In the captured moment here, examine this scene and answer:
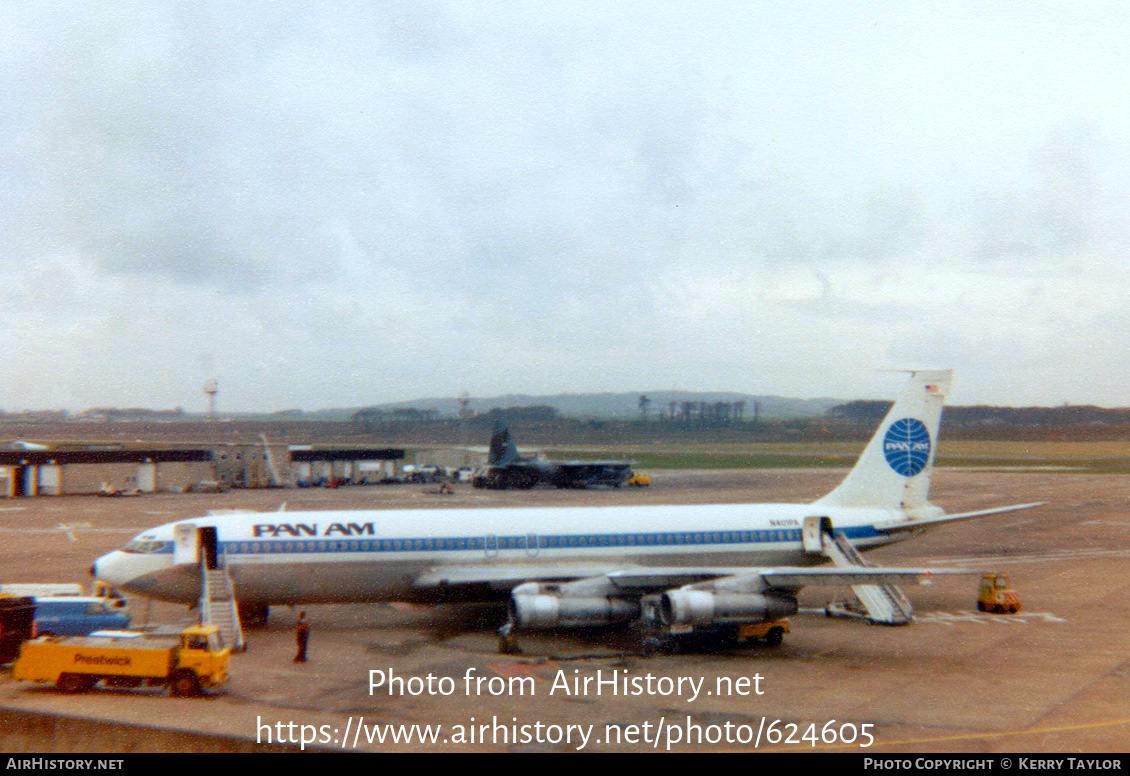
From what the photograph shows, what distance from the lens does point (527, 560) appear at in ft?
97.2

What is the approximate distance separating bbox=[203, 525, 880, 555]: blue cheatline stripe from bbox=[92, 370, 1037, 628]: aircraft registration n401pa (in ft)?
0.12

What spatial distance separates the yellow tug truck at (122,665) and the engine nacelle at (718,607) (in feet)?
41.0

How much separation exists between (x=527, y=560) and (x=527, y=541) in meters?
0.65

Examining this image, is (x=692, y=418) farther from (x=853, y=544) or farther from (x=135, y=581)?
(x=135, y=581)

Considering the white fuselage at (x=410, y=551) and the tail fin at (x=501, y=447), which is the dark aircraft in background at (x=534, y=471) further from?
the white fuselage at (x=410, y=551)

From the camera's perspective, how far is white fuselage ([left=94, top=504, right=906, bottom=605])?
1092 inches

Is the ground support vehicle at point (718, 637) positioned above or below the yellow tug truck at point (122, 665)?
below

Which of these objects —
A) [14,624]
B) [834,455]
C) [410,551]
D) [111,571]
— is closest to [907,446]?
[410,551]

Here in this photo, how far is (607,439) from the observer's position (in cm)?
15788

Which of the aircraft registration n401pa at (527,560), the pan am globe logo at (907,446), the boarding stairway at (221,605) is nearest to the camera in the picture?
the boarding stairway at (221,605)

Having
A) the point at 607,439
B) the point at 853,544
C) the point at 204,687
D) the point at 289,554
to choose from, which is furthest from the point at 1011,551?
the point at 607,439

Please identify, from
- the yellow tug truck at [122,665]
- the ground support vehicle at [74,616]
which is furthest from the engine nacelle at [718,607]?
the ground support vehicle at [74,616]

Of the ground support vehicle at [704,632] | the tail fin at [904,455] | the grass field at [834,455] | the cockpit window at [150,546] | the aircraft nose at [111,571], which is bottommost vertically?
the grass field at [834,455]

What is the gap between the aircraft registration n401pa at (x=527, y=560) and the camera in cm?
2622
